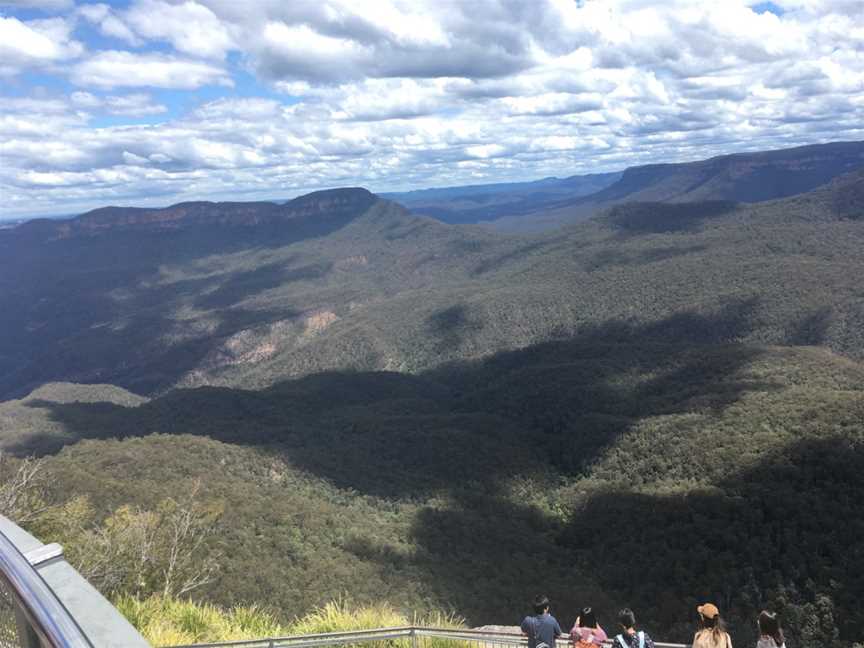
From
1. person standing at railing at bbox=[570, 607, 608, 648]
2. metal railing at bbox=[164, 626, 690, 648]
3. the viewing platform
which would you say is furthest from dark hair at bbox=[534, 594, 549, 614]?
the viewing platform

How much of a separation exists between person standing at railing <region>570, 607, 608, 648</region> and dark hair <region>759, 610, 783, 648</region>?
293 centimetres

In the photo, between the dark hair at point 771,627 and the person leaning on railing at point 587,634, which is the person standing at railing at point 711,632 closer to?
the dark hair at point 771,627

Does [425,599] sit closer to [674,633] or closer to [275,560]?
[275,560]

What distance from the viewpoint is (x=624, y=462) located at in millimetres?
69938

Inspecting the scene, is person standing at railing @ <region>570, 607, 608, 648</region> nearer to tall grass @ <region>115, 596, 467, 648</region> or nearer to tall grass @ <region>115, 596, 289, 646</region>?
tall grass @ <region>115, 596, 467, 648</region>

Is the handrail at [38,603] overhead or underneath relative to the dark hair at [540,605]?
overhead

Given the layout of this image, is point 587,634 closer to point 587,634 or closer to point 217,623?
point 587,634

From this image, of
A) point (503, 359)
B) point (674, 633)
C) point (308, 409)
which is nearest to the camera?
point (674, 633)

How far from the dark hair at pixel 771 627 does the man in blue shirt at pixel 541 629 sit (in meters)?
3.64

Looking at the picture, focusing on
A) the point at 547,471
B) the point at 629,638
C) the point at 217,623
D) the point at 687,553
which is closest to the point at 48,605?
the point at 629,638

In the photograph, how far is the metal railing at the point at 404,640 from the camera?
35.0 feet

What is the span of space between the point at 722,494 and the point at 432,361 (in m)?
124

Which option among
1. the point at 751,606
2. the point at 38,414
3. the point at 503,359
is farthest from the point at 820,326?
the point at 38,414

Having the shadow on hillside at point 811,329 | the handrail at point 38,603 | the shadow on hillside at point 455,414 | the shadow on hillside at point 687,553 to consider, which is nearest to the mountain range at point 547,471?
the shadow on hillside at point 687,553
